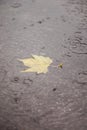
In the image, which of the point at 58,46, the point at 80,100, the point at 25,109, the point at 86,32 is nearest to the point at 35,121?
the point at 25,109

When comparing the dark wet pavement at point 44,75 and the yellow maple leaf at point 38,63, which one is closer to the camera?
the dark wet pavement at point 44,75

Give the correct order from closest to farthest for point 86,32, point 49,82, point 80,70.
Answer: point 49,82, point 80,70, point 86,32

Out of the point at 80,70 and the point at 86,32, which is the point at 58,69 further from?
the point at 86,32

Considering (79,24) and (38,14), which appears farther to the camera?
(38,14)

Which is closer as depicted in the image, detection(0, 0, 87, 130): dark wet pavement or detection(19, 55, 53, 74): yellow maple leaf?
detection(0, 0, 87, 130): dark wet pavement
